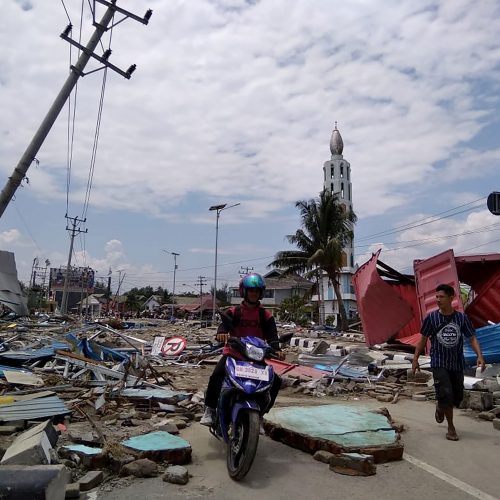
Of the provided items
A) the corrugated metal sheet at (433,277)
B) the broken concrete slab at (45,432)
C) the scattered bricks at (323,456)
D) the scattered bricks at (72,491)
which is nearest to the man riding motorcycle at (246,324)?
the scattered bricks at (323,456)

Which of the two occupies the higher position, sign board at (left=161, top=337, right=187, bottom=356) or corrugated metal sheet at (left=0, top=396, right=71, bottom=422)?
sign board at (left=161, top=337, right=187, bottom=356)

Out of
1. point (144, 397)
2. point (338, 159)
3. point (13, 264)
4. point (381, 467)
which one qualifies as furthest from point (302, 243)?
point (338, 159)

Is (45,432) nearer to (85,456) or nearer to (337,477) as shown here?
(85,456)

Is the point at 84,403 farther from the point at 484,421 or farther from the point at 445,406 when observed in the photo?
the point at 484,421

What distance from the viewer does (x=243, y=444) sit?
13.4ft

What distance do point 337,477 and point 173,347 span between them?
424 inches

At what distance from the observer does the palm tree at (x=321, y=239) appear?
31.6 meters

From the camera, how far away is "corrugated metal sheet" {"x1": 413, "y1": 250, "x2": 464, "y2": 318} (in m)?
11.0

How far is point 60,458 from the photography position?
420 cm

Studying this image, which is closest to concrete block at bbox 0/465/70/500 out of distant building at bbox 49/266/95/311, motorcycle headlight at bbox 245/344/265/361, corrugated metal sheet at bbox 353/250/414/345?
motorcycle headlight at bbox 245/344/265/361

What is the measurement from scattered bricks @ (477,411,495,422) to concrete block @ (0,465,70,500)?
16.6ft

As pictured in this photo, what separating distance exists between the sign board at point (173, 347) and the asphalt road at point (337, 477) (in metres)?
8.93

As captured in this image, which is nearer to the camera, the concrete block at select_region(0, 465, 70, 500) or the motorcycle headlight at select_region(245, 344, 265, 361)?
the concrete block at select_region(0, 465, 70, 500)

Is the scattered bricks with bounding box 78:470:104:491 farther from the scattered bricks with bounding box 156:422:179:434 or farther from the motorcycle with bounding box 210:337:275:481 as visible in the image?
the scattered bricks with bounding box 156:422:179:434
